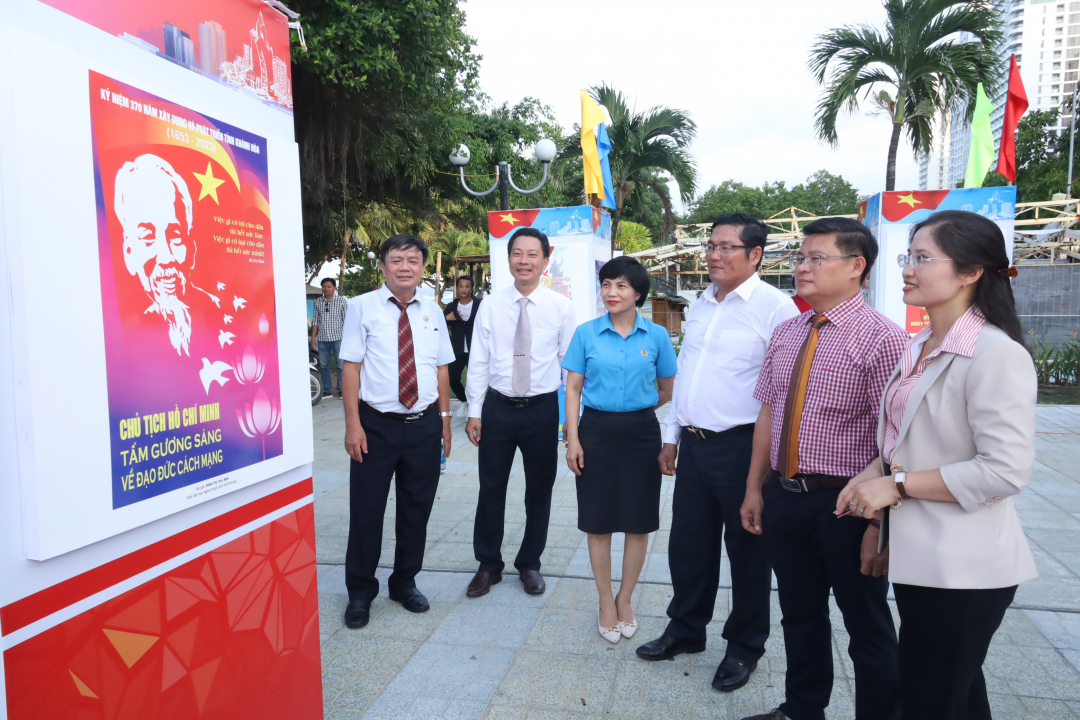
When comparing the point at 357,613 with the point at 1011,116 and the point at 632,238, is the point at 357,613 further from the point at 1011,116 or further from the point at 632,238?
the point at 632,238

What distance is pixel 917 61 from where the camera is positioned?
9430mm

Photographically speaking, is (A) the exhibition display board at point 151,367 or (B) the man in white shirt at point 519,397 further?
(B) the man in white shirt at point 519,397

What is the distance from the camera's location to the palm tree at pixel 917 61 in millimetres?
9219

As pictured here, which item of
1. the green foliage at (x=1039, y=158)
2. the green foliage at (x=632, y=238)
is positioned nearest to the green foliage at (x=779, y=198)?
the green foliage at (x=1039, y=158)

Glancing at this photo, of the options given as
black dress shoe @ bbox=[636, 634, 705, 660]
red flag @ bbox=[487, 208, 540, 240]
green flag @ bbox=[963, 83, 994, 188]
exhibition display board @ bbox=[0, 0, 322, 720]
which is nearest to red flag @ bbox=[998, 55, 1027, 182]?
green flag @ bbox=[963, 83, 994, 188]

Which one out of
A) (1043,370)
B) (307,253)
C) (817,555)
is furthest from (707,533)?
(307,253)

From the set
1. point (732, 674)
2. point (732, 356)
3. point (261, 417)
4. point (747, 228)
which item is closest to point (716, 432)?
point (732, 356)

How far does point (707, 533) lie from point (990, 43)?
9.84 meters

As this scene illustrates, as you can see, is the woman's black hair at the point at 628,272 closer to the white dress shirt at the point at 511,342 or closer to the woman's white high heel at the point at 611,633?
the white dress shirt at the point at 511,342

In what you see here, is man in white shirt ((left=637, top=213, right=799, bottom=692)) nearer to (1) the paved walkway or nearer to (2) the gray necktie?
(1) the paved walkway

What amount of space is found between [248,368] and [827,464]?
177cm

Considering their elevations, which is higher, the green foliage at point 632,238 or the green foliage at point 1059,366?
the green foliage at point 632,238

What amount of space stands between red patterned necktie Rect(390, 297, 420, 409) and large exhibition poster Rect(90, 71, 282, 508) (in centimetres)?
130

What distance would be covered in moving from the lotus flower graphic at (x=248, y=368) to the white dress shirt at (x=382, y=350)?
1.36 m
